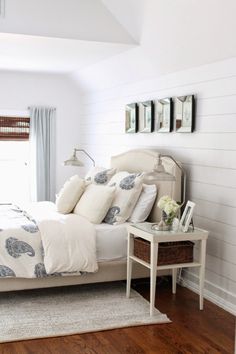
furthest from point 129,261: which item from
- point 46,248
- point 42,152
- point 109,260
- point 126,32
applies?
point 42,152

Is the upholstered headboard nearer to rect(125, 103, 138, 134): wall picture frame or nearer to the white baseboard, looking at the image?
rect(125, 103, 138, 134): wall picture frame

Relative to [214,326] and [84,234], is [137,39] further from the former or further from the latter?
[214,326]

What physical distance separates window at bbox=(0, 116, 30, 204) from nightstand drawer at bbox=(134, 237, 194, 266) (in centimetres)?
326

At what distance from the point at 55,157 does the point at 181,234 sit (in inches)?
138

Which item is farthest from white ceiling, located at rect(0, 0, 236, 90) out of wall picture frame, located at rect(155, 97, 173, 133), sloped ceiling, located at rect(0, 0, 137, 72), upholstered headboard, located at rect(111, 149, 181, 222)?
upholstered headboard, located at rect(111, 149, 181, 222)

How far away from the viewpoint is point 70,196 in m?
4.82

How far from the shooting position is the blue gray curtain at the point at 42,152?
22.4ft

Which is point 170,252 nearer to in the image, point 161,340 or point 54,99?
point 161,340

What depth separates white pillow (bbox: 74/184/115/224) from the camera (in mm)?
4457

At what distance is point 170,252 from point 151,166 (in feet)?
3.81

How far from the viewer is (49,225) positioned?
4.15 metres

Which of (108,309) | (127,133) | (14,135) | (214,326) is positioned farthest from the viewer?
(14,135)

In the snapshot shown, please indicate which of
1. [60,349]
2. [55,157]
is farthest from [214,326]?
[55,157]

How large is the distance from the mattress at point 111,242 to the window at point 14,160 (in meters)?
2.86
